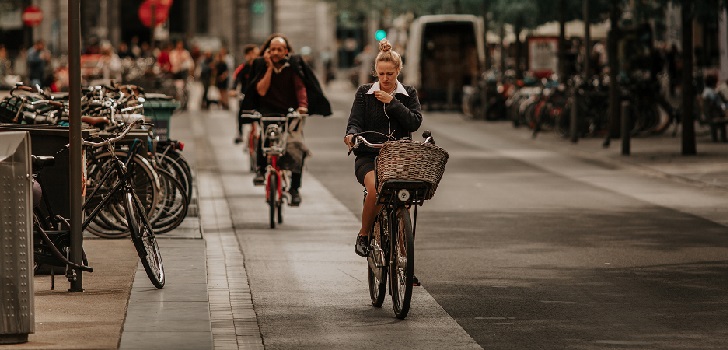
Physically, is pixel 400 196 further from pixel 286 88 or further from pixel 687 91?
pixel 687 91

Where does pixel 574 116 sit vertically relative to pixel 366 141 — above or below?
below

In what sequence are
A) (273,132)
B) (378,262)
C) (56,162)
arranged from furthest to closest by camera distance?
1. (273,132)
2. (56,162)
3. (378,262)

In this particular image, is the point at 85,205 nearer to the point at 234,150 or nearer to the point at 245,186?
the point at 245,186

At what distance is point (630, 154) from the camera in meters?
25.6

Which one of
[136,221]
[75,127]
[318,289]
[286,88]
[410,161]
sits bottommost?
[318,289]

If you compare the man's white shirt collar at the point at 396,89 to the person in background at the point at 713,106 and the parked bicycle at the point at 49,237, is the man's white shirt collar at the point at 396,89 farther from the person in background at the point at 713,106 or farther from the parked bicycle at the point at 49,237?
the person in background at the point at 713,106

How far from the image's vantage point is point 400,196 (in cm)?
961

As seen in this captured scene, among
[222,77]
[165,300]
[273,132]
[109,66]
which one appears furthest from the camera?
[109,66]

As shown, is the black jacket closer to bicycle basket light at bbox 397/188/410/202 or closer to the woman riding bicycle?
the woman riding bicycle

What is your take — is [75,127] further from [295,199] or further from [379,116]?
[295,199]

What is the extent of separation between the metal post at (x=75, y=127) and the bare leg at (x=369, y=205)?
172 cm

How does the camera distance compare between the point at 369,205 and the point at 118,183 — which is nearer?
the point at 369,205

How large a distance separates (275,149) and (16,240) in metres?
6.96

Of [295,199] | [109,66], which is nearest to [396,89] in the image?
[295,199]
